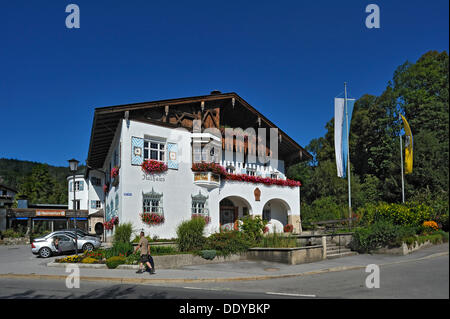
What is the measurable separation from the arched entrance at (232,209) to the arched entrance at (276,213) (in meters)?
2.66

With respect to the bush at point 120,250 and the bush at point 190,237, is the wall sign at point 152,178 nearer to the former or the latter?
the bush at point 190,237

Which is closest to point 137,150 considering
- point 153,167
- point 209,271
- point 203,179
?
point 153,167

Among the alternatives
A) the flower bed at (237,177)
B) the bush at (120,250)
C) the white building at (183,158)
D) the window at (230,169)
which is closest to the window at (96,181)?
the white building at (183,158)

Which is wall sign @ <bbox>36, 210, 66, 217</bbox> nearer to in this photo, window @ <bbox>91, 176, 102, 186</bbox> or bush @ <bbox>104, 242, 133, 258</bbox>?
window @ <bbox>91, 176, 102, 186</bbox>

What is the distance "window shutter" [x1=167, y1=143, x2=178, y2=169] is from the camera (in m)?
22.1

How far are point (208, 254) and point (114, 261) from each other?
13.9 ft

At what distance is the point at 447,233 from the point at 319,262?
16.0 m

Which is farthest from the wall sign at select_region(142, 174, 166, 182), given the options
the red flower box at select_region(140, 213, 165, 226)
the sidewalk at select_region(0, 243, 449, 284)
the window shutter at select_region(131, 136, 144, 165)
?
the sidewalk at select_region(0, 243, 449, 284)

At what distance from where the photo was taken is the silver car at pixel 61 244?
21.1 meters

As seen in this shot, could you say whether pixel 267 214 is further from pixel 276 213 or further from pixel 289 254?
pixel 289 254

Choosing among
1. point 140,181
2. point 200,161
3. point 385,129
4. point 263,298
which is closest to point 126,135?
point 140,181

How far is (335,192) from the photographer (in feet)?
132
